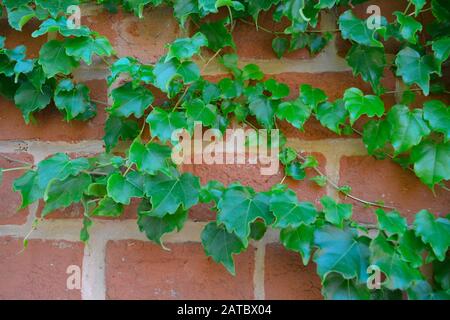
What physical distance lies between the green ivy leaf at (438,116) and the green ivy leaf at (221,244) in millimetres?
251

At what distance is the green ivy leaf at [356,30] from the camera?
0.59m

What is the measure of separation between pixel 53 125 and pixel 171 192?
22 cm

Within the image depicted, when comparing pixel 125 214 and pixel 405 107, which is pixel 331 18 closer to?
pixel 405 107

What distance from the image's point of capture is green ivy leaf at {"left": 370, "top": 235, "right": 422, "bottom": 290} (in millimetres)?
516

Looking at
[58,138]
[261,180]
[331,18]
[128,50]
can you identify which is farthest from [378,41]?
[58,138]

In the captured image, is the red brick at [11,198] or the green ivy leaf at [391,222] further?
the red brick at [11,198]

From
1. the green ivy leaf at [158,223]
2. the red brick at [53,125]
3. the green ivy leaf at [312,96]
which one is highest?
the green ivy leaf at [312,96]

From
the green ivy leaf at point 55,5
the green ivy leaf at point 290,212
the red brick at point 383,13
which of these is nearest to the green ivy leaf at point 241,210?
the green ivy leaf at point 290,212

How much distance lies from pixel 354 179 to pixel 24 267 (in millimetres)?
427

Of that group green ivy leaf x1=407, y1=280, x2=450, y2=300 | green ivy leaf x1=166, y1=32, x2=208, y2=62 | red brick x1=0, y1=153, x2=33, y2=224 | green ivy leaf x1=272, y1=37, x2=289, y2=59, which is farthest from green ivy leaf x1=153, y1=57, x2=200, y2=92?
green ivy leaf x1=407, y1=280, x2=450, y2=300

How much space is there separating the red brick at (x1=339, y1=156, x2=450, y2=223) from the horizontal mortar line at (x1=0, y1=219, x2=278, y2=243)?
0.37 feet

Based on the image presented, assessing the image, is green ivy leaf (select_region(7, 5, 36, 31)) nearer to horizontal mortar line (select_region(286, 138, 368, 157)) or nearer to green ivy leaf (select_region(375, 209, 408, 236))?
horizontal mortar line (select_region(286, 138, 368, 157))

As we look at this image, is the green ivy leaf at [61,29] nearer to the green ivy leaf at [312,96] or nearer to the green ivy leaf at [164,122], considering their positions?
→ the green ivy leaf at [164,122]

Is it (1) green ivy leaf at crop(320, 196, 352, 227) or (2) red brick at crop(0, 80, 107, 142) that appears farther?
(2) red brick at crop(0, 80, 107, 142)
